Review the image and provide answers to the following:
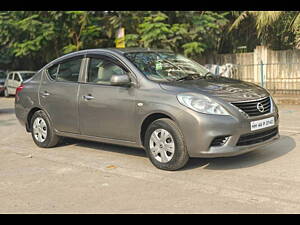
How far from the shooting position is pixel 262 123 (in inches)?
211

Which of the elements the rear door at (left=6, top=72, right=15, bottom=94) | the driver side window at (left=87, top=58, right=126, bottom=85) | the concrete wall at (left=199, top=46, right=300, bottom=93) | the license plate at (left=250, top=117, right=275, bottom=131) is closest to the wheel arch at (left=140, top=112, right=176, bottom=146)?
the driver side window at (left=87, top=58, right=126, bottom=85)

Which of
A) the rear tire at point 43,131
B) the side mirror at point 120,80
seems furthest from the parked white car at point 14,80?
the side mirror at point 120,80

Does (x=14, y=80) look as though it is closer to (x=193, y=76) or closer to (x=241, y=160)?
(x=193, y=76)

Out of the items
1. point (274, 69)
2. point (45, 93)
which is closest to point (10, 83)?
point (274, 69)

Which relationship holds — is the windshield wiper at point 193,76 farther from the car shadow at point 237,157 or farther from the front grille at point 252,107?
the car shadow at point 237,157

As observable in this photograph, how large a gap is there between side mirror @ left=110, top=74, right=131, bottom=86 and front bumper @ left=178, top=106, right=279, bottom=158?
1.06 meters

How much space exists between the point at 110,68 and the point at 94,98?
0.51 m

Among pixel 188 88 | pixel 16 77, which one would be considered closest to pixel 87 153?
pixel 188 88

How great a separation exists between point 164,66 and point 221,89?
3.54 feet

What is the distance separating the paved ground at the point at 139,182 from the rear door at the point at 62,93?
21.3 inches

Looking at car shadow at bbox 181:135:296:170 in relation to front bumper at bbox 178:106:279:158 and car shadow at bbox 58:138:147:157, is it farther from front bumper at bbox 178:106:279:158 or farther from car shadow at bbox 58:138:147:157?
car shadow at bbox 58:138:147:157
